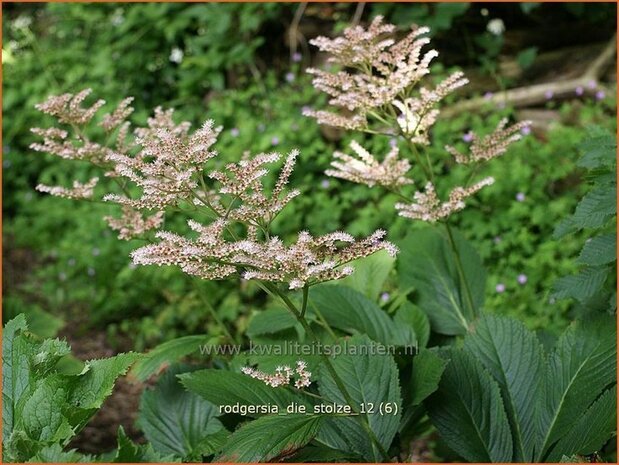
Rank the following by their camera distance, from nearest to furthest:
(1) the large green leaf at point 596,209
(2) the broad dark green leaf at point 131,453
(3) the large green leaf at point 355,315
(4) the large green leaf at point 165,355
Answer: (2) the broad dark green leaf at point 131,453 < (1) the large green leaf at point 596,209 < (4) the large green leaf at point 165,355 < (3) the large green leaf at point 355,315

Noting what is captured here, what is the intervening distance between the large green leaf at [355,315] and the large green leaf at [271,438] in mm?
665

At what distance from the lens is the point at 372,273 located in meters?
2.79

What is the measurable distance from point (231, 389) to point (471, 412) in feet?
2.14

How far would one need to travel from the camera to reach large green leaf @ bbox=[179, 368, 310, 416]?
6.45 ft

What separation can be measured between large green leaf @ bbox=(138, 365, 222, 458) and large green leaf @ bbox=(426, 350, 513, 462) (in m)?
0.65

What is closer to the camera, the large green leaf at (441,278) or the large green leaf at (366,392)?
the large green leaf at (366,392)

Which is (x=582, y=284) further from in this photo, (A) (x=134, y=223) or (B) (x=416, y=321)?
(A) (x=134, y=223)

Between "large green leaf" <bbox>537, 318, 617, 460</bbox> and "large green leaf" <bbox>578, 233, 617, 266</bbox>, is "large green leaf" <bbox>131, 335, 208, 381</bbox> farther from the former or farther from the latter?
"large green leaf" <bbox>578, 233, 617, 266</bbox>

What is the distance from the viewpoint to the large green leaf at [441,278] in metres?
2.59

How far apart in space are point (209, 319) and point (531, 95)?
7.73 feet

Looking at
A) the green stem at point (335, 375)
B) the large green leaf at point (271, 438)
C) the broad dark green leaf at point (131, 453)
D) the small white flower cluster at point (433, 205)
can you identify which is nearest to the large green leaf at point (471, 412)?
the green stem at point (335, 375)

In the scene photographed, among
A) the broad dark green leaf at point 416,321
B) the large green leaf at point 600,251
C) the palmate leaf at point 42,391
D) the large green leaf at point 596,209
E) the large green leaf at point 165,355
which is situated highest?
the large green leaf at point 596,209

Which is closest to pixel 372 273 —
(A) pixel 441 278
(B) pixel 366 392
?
(A) pixel 441 278

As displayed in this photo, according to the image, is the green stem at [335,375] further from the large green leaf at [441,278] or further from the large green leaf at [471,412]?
the large green leaf at [441,278]
